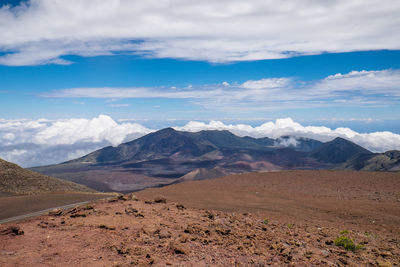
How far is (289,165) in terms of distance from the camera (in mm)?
168500

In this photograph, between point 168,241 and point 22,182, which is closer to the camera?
point 168,241

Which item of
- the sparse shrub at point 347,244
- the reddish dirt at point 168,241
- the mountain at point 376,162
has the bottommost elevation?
the mountain at point 376,162

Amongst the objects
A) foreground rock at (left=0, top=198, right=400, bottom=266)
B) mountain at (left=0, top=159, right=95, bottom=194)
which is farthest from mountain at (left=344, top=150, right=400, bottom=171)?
foreground rock at (left=0, top=198, right=400, bottom=266)

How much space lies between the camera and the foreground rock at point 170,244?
26.7 feet

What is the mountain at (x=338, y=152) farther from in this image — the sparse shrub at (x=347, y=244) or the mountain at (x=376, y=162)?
the sparse shrub at (x=347, y=244)

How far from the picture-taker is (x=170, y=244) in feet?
30.1

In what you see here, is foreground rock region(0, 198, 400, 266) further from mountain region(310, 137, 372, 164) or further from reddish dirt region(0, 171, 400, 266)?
mountain region(310, 137, 372, 164)

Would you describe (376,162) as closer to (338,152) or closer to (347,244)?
(338,152)

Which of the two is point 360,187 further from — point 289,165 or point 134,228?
point 289,165

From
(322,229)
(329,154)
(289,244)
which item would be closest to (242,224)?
(289,244)

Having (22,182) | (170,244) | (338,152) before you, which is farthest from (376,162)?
(170,244)

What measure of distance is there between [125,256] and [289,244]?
5883mm

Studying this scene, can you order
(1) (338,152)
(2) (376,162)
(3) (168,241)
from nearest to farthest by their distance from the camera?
(3) (168,241) < (2) (376,162) < (1) (338,152)

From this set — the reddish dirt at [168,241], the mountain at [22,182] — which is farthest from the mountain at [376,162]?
the reddish dirt at [168,241]
